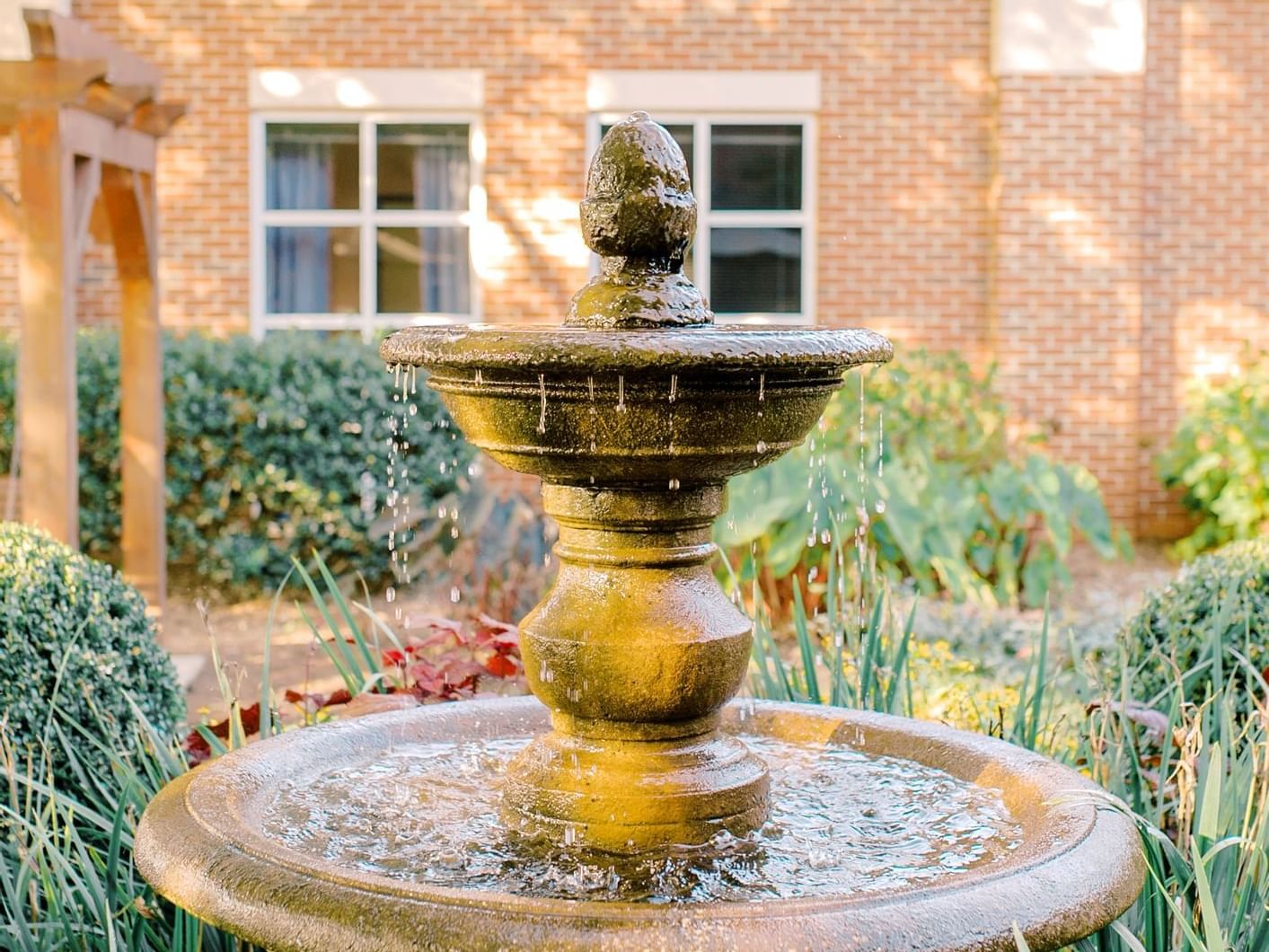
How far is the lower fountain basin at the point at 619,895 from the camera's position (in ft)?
7.00

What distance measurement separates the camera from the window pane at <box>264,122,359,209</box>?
36.8 ft

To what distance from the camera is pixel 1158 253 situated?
11.2 m

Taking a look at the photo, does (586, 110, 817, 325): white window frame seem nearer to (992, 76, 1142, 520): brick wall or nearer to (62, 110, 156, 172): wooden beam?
(992, 76, 1142, 520): brick wall

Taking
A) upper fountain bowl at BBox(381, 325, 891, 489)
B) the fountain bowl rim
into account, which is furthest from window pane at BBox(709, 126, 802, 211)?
the fountain bowl rim

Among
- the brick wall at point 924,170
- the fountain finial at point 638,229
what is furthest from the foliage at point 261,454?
the fountain finial at point 638,229

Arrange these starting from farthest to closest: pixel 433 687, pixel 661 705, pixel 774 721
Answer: pixel 433 687 → pixel 774 721 → pixel 661 705

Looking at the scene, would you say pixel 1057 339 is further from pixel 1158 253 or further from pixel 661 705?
pixel 661 705

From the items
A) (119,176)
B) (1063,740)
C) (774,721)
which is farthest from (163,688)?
(119,176)

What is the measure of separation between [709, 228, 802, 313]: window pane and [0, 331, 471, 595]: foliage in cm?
271

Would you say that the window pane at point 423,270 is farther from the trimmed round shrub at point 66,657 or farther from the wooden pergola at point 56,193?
the trimmed round shrub at point 66,657

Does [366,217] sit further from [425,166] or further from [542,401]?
[542,401]

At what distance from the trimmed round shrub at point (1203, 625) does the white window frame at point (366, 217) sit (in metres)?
7.35

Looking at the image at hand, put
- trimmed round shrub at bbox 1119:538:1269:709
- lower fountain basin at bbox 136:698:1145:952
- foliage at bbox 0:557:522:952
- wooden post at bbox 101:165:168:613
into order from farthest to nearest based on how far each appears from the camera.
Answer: wooden post at bbox 101:165:168:613 < trimmed round shrub at bbox 1119:538:1269:709 < foliage at bbox 0:557:522:952 < lower fountain basin at bbox 136:698:1145:952

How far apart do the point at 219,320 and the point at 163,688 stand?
→ 709cm
